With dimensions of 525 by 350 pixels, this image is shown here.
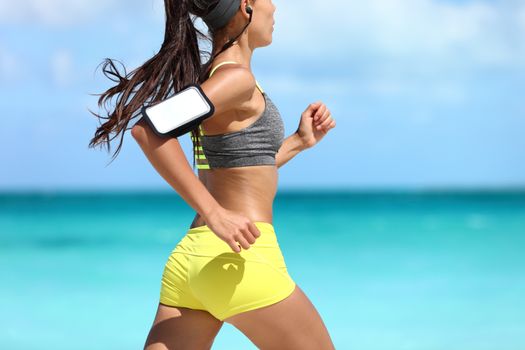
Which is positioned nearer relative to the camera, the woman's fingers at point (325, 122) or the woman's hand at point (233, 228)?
the woman's hand at point (233, 228)

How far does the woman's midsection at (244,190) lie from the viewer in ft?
8.66

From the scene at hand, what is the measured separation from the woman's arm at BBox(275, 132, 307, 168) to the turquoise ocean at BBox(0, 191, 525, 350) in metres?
3.68

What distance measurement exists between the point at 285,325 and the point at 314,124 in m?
0.85

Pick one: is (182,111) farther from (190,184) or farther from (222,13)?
(222,13)

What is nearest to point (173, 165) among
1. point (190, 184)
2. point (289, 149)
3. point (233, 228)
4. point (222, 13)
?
point (190, 184)

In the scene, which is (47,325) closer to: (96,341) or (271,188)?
(96,341)

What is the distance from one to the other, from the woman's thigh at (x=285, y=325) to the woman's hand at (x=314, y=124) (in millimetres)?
704

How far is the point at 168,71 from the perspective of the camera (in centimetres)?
264

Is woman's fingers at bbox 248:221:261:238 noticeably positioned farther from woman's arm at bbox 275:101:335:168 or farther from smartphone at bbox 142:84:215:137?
woman's arm at bbox 275:101:335:168

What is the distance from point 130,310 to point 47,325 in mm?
869

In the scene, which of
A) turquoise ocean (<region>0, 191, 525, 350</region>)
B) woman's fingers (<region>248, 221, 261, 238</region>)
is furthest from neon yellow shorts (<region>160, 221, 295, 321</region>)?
turquoise ocean (<region>0, 191, 525, 350</region>)

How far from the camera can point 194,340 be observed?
2.71m

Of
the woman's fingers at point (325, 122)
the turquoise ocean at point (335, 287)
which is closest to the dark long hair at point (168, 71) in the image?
the woman's fingers at point (325, 122)

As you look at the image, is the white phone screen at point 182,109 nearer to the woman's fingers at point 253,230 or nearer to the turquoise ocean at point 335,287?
the woman's fingers at point 253,230
